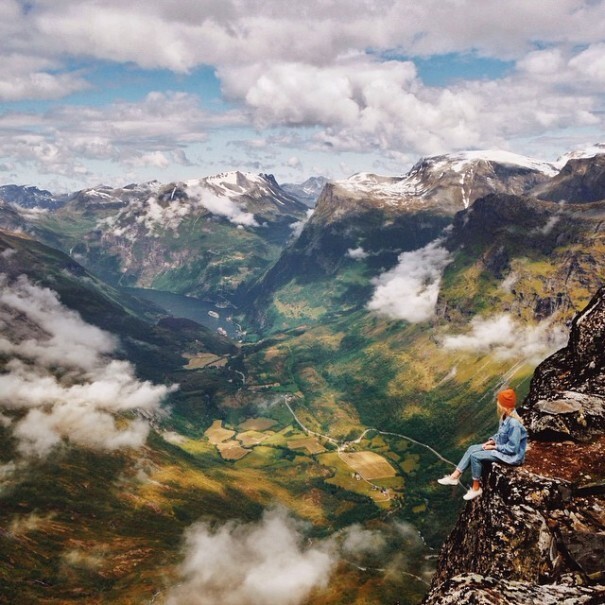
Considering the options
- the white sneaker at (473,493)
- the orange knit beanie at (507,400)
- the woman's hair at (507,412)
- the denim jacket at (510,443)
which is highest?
the orange knit beanie at (507,400)

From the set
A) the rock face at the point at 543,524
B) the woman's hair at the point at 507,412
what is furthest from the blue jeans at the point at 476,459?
the woman's hair at the point at 507,412

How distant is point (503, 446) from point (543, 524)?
169 inches

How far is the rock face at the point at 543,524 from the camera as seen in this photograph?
912 inches

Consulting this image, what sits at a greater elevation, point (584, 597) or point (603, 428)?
point (603, 428)

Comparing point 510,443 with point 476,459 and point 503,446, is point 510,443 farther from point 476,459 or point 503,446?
point 476,459

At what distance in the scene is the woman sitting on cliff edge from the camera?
27.9 meters

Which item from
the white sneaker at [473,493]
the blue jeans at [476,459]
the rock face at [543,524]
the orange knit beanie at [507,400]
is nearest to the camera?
the rock face at [543,524]

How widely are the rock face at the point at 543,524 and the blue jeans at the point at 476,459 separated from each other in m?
0.74

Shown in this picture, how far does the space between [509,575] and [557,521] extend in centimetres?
387

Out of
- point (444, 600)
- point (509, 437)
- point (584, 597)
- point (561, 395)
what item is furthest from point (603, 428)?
point (444, 600)

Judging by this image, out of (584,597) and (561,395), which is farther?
(561,395)

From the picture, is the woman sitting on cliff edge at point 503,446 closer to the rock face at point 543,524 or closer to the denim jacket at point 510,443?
the denim jacket at point 510,443

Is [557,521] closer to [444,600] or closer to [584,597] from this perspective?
[584,597]

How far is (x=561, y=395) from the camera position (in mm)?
33969
